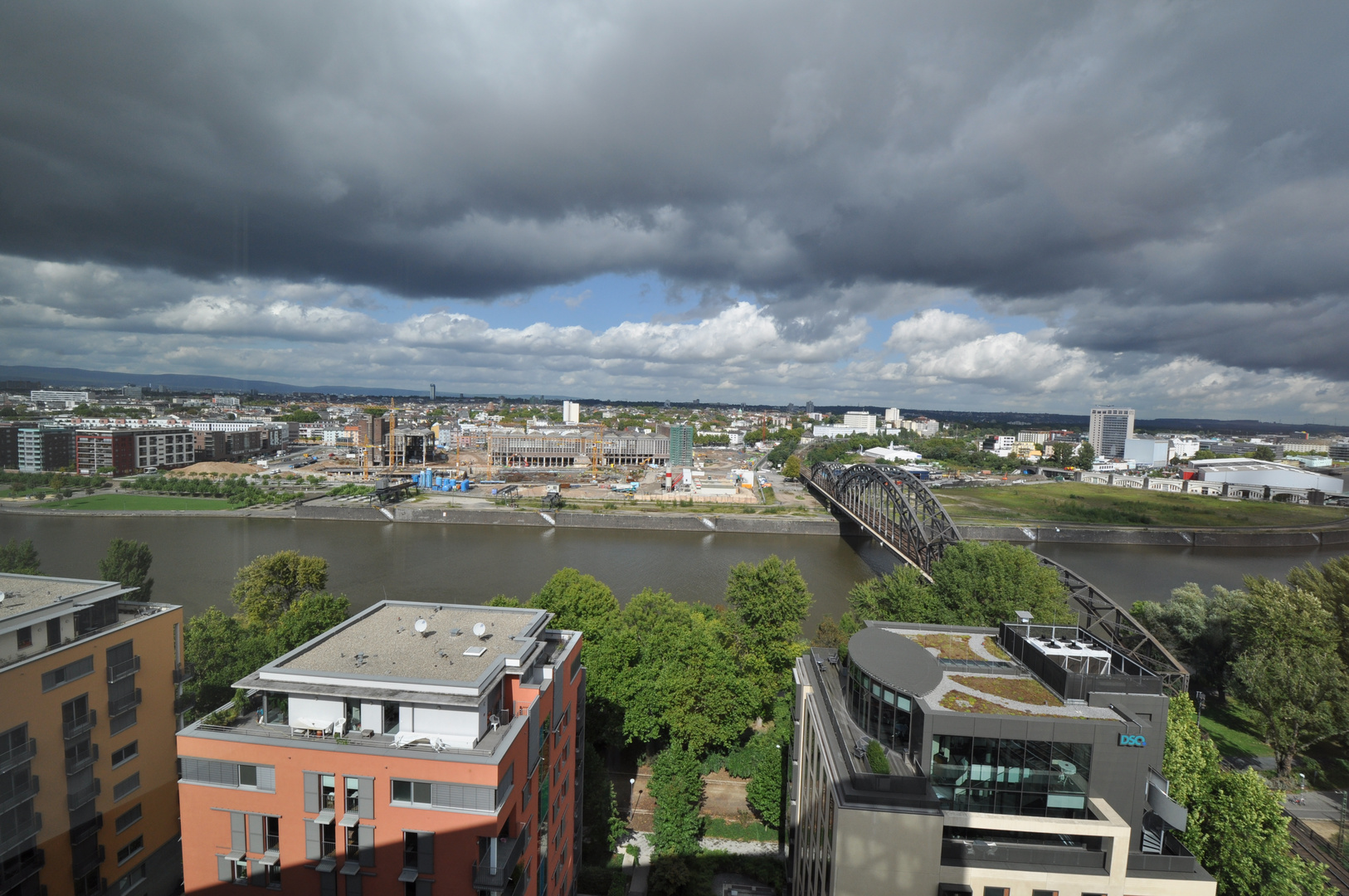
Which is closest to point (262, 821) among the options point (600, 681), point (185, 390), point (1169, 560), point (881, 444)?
point (185, 390)

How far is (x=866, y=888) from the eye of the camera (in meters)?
2.85

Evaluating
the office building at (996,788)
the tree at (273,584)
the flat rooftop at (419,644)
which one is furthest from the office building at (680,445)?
the office building at (996,788)

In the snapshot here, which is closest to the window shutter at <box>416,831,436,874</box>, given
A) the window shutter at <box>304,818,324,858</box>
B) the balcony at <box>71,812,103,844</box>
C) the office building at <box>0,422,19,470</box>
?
the window shutter at <box>304,818,324,858</box>

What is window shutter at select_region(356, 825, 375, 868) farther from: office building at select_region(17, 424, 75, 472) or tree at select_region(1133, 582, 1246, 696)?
tree at select_region(1133, 582, 1246, 696)

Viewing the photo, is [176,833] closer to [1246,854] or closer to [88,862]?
[88,862]

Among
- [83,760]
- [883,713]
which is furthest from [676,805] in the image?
[83,760]

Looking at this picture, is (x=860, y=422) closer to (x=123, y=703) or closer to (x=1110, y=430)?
(x=1110, y=430)

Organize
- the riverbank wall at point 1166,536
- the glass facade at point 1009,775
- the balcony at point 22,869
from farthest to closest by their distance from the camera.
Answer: the riverbank wall at point 1166,536
the glass facade at point 1009,775
the balcony at point 22,869

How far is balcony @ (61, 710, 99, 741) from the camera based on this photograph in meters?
2.54

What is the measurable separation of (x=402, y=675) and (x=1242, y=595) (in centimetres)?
1078

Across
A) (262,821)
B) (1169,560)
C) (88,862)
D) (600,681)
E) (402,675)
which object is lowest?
(1169,560)

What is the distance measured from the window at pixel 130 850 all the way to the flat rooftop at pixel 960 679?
398 centimetres

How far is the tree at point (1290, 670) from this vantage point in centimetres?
566

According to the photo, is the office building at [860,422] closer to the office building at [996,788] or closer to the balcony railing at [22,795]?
the office building at [996,788]
